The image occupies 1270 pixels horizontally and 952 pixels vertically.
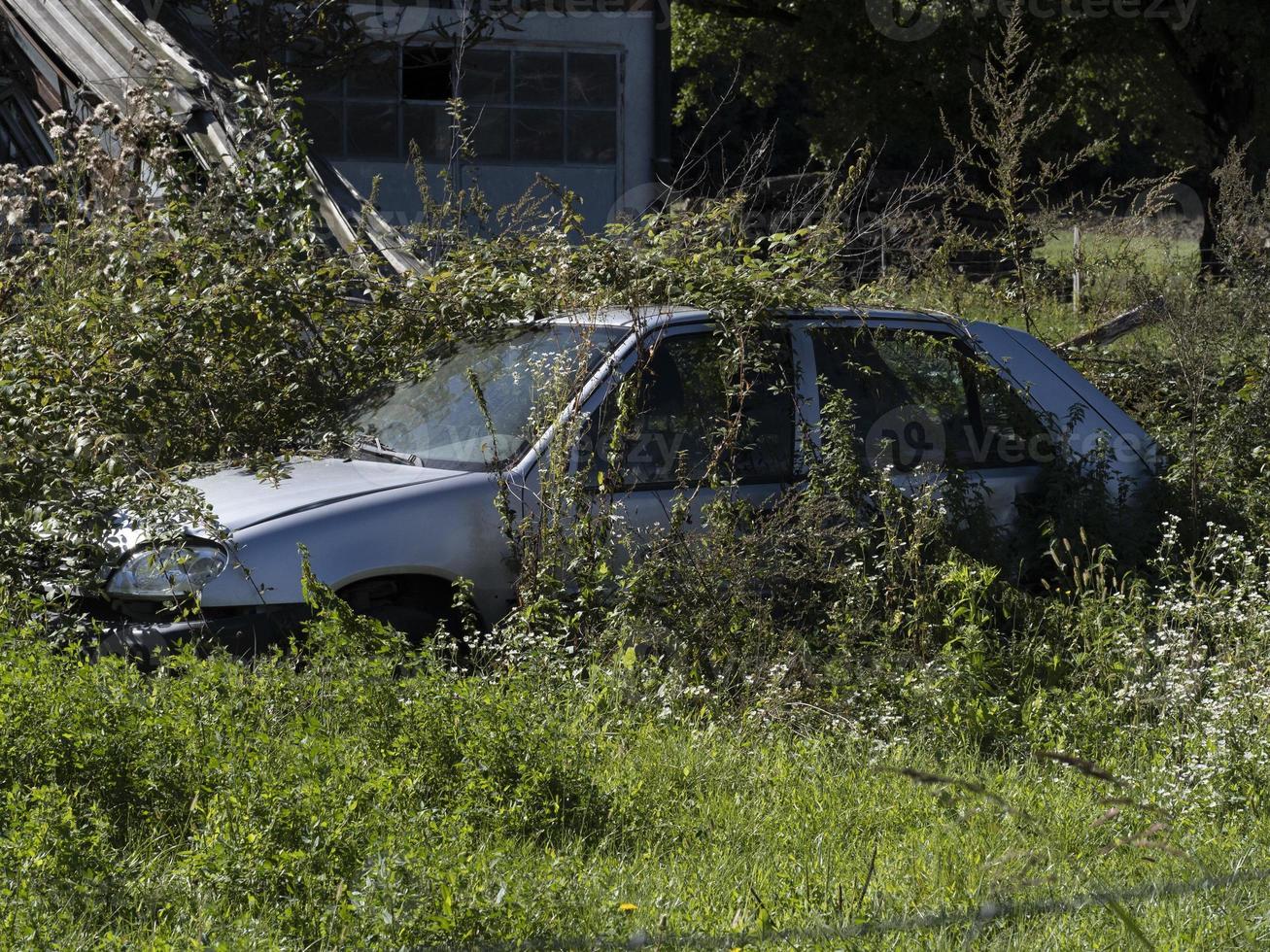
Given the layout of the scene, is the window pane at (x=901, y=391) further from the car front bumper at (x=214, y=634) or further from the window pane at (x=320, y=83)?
the window pane at (x=320, y=83)

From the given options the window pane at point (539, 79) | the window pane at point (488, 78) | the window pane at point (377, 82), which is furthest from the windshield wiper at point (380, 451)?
the window pane at point (539, 79)

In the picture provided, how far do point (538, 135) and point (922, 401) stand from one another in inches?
503

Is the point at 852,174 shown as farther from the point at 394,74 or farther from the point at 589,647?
the point at 394,74

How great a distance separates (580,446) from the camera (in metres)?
5.43

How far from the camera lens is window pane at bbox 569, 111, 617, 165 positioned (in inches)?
719

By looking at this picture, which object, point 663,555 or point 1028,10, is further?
point 1028,10

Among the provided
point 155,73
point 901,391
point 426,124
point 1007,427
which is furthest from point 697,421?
point 426,124

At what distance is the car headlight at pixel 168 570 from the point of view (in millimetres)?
4891

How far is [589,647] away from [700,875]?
1.53 meters

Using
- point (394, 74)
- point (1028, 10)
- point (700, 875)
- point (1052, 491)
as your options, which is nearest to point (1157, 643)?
point (1052, 491)

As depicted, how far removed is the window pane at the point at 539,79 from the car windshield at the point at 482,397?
1259 centimetres

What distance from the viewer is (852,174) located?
6875 millimetres

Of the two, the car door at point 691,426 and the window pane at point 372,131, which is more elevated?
the window pane at point 372,131

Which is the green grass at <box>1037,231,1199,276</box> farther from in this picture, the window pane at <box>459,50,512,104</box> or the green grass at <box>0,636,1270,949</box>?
the window pane at <box>459,50,512,104</box>
